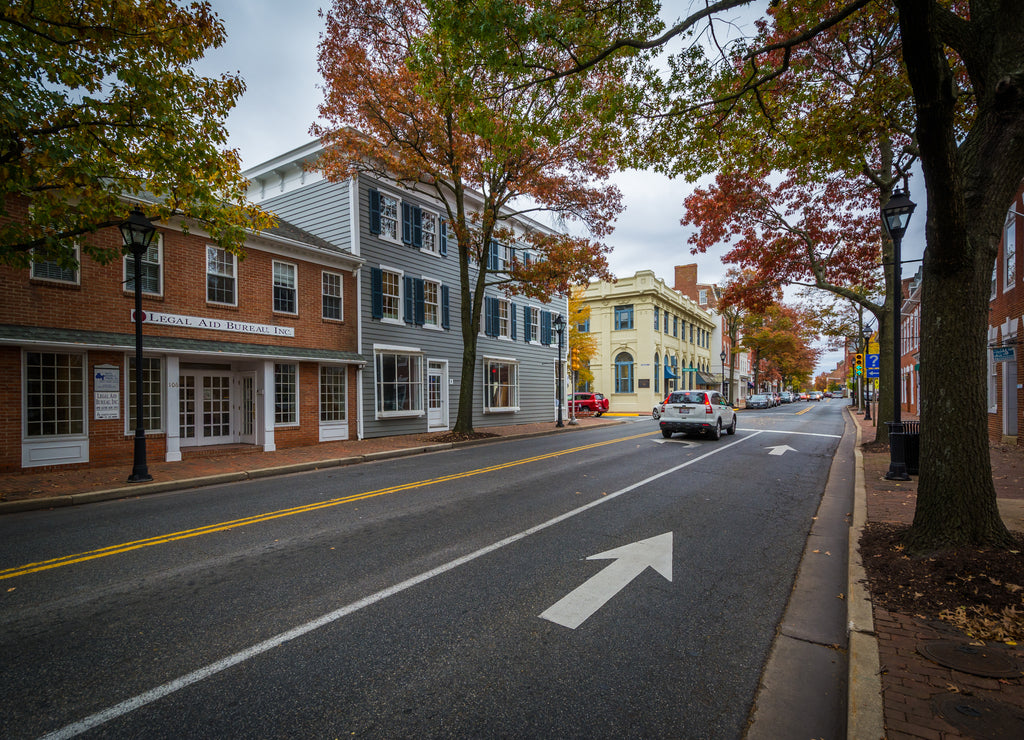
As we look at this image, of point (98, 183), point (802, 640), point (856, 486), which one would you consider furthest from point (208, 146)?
point (856, 486)

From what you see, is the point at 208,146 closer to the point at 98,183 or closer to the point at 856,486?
the point at 98,183

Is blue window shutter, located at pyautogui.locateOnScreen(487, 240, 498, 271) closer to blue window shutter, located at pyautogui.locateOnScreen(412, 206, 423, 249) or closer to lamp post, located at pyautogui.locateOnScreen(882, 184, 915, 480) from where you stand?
blue window shutter, located at pyautogui.locateOnScreen(412, 206, 423, 249)

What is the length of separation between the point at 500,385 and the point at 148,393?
15.0 m

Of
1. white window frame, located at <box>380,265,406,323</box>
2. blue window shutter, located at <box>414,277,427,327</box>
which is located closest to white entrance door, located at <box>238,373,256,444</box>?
white window frame, located at <box>380,265,406,323</box>

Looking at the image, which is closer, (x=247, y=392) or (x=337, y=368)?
(x=247, y=392)

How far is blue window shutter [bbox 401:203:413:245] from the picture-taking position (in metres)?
19.5

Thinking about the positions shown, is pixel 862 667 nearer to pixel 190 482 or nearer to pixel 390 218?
pixel 190 482

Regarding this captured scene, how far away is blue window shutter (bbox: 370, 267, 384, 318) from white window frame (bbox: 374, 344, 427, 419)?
123 cm

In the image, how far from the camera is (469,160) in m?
17.0

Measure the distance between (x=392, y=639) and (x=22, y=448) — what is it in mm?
11680

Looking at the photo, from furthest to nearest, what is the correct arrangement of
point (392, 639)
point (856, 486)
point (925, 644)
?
point (856, 486), point (392, 639), point (925, 644)

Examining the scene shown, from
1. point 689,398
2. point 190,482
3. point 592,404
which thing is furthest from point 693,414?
point 592,404

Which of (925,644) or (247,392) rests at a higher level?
(247,392)

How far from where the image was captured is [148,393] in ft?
41.5
